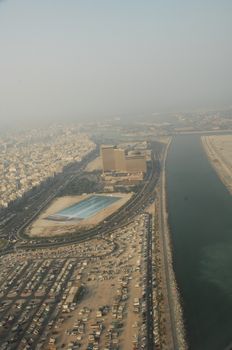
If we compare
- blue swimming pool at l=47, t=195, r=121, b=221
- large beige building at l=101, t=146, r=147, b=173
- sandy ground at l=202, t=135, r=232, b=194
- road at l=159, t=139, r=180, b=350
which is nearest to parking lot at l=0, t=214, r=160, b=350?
road at l=159, t=139, r=180, b=350

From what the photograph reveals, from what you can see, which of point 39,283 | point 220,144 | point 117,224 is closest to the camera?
point 39,283

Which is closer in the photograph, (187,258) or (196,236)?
(187,258)

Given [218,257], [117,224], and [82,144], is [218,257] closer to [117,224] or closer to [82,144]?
[117,224]

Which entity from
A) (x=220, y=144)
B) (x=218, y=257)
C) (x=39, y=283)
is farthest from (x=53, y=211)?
(x=220, y=144)

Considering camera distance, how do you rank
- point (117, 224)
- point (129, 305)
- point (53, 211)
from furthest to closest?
1. point (53, 211)
2. point (117, 224)
3. point (129, 305)

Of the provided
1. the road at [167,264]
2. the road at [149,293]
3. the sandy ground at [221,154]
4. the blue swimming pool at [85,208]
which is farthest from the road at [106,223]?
the sandy ground at [221,154]

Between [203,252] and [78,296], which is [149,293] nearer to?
[78,296]

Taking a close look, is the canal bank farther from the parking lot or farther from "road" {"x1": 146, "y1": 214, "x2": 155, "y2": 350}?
the parking lot
